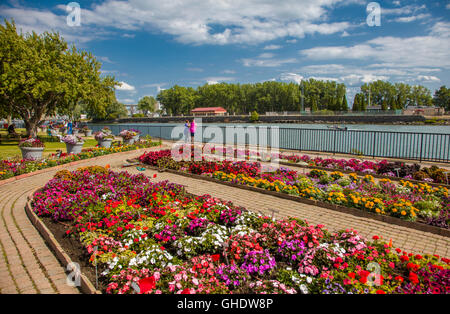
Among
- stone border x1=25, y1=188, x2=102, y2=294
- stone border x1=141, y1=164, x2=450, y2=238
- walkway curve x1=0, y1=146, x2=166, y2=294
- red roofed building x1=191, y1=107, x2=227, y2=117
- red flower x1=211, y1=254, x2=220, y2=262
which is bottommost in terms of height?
walkway curve x1=0, y1=146, x2=166, y2=294

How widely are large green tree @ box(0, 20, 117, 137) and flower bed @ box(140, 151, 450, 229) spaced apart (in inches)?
719

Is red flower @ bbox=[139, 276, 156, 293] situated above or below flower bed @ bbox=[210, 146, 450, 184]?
below

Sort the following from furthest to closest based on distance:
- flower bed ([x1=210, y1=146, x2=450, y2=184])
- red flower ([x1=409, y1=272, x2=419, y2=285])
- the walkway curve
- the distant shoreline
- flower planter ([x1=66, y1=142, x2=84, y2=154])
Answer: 1. the distant shoreline
2. flower planter ([x1=66, y1=142, x2=84, y2=154])
3. flower bed ([x1=210, y1=146, x2=450, y2=184])
4. the walkway curve
5. red flower ([x1=409, y1=272, x2=419, y2=285])

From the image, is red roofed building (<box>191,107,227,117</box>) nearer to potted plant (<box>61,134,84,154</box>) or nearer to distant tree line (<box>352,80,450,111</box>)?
distant tree line (<box>352,80,450,111</box>)

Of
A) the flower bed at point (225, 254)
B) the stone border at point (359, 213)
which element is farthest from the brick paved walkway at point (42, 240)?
the flower bed at point (225, 254)

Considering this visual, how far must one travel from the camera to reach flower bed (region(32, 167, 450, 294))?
3.59 metres

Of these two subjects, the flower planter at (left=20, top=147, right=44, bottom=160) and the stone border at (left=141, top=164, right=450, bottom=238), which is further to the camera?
the flower planter at (left=20, top=147, right=44, bottom=160)

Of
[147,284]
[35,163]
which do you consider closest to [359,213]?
[147,284]

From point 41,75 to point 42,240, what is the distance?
21.3m

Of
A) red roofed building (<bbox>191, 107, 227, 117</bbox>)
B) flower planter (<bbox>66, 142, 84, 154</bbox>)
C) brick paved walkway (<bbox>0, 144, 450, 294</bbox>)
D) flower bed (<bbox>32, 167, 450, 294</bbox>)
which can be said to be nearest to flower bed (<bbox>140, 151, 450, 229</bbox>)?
brick paved walkway (<bbox>0, 144, 450, 294</bbox>)

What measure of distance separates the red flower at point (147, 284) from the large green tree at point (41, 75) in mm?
23131

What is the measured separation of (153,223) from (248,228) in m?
1.91

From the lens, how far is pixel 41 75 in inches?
871
